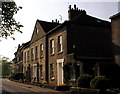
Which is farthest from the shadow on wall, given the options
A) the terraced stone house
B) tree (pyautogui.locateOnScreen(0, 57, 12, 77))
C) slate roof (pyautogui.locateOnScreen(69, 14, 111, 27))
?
tree (pyautogui.locateOnScreen(0, 57, 12, 77))

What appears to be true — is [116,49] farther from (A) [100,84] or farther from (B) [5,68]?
(B) [5,68]

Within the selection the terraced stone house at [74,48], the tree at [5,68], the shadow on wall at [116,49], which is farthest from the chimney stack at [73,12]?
the tree at [5,68]

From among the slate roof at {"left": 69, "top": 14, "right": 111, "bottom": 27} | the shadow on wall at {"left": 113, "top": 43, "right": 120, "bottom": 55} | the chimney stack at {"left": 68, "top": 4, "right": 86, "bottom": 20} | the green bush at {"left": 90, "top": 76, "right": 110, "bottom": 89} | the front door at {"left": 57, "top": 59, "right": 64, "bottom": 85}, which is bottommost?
the green bush at {"left": 90, "top": 76, "right": 110, "bottom": 89}

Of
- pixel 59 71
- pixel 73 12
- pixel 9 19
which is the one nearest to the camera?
pixel 9 19

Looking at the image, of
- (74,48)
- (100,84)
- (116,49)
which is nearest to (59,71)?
(74,48)

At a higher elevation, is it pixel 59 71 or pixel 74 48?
pixel 74 48

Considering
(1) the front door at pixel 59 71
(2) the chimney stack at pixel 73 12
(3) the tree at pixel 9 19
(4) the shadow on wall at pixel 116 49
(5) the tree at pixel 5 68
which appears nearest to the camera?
(3) the tree at pixel 9 19

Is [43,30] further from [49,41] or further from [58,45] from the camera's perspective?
[58,45]

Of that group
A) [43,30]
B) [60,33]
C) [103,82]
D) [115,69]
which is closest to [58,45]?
[60,33]

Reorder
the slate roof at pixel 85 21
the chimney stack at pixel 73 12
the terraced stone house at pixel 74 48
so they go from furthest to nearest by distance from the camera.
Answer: the chimney stack at pixel 73 12 → the slate roof at pixel 85 21 → the terraced stone house at pixel 74 48

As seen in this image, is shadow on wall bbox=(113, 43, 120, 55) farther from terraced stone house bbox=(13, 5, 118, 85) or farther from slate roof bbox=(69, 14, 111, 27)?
slate roof bbox=(69, 14, 111, 27)

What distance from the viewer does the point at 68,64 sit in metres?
24.3

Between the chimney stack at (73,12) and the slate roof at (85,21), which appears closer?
the slate roof at (85,21)

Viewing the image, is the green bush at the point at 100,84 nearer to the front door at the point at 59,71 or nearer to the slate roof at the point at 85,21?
the front door at the point at 59,71
